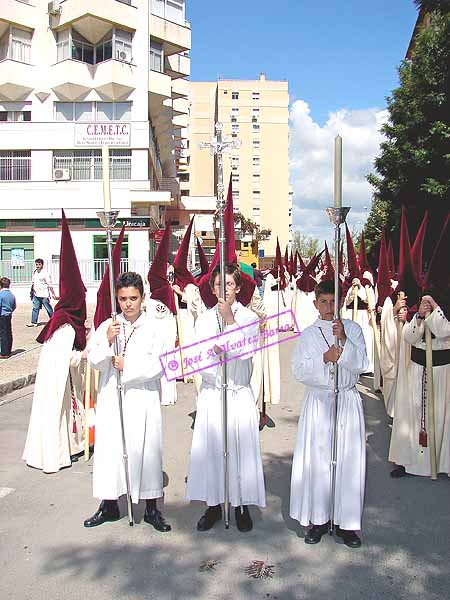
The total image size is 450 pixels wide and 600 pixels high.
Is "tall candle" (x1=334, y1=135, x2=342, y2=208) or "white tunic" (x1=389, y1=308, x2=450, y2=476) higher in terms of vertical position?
"tall candle" (x1=334, y1=135, x2=342, y2=208)

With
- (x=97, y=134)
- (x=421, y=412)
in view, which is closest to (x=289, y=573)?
(x=421, y=412)

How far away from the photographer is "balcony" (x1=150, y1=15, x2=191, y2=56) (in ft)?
100

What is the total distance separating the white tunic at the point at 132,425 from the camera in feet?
13.6

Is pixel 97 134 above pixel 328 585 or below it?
above

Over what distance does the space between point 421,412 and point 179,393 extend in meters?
4.41

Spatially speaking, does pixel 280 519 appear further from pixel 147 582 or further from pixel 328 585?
pixel 147 582

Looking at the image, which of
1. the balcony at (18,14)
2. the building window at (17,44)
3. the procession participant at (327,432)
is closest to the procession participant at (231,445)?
the procession participant at (327,432)

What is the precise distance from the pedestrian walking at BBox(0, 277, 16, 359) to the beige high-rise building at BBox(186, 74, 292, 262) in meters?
72.3

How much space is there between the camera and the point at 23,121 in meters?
29.6

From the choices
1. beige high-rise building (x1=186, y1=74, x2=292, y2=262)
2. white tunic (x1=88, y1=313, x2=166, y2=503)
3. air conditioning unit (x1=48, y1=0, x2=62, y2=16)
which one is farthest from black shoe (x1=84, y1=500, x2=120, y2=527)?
beige high-rise building (x1=186, y1=74, x2=292, y2=262)

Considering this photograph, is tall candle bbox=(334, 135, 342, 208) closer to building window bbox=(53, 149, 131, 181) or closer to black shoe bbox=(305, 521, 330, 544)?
black shoe bbox=(305, 521, 330, 544)

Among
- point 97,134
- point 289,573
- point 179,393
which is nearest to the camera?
point 289,573

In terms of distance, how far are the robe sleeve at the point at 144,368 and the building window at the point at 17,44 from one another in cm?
2917

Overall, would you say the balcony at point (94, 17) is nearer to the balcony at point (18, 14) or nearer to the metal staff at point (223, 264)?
the balcony at point (18, 14)
